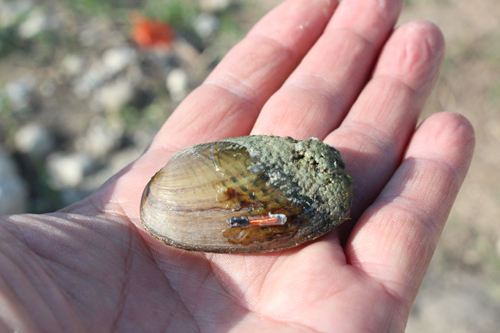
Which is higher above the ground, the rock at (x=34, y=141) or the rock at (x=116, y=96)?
the rock at (x=116, y=96)

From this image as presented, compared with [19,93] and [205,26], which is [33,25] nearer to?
[19,93]

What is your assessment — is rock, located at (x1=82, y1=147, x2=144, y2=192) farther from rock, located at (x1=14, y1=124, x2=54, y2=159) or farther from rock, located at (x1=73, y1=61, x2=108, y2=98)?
rock, located at (x1=73, y1=61, x2=108, y2=98)

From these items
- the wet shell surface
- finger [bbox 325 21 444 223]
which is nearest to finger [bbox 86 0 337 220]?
the wet shell surface

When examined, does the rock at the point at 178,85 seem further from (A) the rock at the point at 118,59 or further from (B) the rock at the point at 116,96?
(A) the rock at the point at 118,59

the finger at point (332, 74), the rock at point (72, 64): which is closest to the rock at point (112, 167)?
the rock at point (72, 64)

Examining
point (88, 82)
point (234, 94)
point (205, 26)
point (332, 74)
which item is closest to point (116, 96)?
point (88, 82)
